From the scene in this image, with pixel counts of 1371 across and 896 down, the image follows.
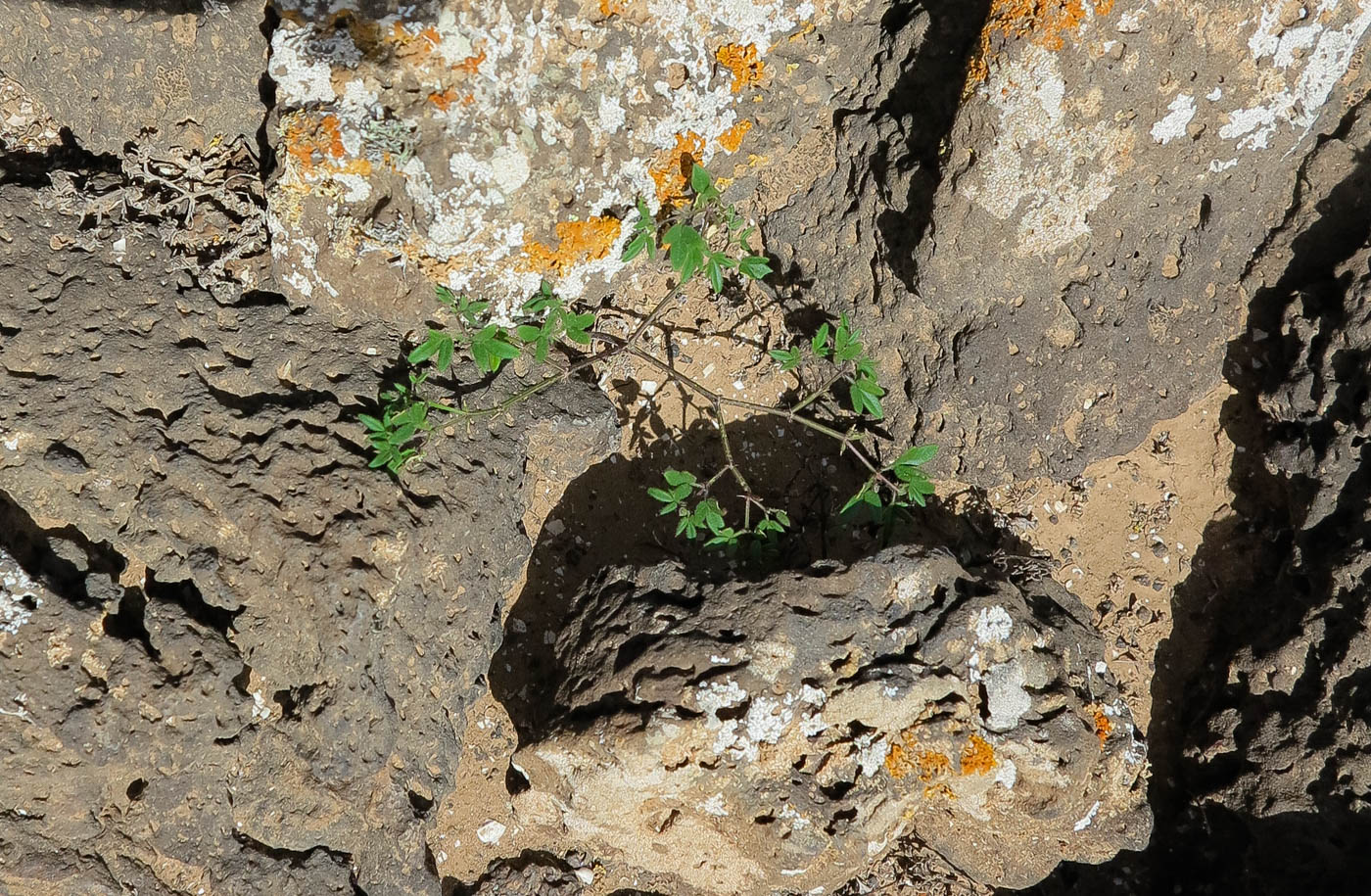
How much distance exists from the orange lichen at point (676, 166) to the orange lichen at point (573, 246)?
208 millimetres

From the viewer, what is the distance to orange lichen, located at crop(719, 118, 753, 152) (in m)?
3.41

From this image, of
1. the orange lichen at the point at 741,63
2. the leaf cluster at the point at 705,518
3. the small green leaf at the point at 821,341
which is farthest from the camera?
the small green leaf at the point at 821,341

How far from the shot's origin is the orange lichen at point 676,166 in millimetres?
3328

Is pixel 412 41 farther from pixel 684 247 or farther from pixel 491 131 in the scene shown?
pixel 684 247

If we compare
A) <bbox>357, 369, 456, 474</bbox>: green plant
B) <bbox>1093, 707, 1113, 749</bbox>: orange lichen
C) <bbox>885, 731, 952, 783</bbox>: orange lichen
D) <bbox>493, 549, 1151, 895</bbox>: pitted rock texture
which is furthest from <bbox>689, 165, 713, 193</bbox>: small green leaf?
<bbox>1093, 707, 1113, 749</bbox>: orange lichen

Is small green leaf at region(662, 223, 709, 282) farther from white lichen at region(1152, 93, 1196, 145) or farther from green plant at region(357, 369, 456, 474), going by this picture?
white lichen at region(1152, 93, 1196, 145)

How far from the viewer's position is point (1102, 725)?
10.3 ft

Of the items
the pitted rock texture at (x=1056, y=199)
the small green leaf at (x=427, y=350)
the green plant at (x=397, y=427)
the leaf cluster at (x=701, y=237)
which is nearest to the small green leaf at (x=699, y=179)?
the leaf cluster at (x=701, y=237)

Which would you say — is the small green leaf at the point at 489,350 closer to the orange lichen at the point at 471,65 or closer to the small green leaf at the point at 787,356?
the orange lichen at the point at 471,65

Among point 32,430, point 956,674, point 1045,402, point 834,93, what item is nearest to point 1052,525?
point 1045,402

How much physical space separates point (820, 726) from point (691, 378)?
1.53 metres

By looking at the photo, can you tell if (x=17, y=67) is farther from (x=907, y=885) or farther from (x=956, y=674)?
(x=907, y=885)

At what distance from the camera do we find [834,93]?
11.5ft

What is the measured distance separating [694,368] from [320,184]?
1547mm
